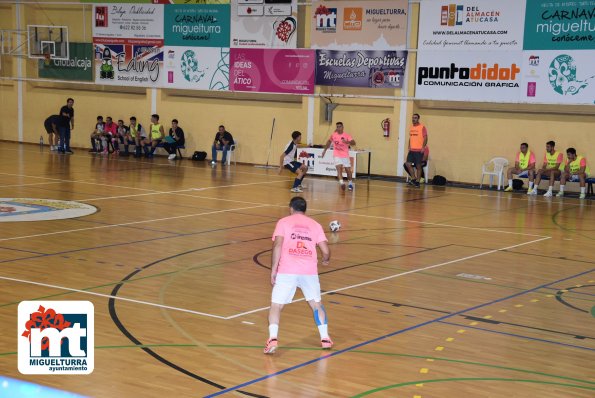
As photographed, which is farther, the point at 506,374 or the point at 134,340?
the point at 134,340

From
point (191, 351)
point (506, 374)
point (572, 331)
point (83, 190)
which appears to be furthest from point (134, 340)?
point (83, 190)

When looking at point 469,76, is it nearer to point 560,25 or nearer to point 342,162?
point 560,25

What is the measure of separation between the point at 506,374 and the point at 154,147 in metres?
26.5

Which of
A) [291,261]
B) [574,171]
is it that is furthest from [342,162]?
[291,261]

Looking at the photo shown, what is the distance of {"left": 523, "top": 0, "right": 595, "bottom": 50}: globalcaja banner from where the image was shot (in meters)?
26.1

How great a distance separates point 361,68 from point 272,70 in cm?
362

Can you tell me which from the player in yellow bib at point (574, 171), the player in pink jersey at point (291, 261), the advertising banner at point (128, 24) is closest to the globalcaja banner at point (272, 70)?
the advertising banner at point (128, 24)

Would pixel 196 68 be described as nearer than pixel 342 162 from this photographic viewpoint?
No

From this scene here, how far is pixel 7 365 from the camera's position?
871cm

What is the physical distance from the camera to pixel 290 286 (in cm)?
935

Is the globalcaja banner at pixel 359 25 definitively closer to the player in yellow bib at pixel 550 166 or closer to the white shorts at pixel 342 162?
the white shorts at pixel 342 162

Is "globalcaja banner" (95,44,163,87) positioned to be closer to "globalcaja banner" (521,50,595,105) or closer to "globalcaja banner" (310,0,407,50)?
"globalcaja banner" (310,0,407,50)

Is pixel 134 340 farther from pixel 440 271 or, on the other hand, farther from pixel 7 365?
pixel 440 271

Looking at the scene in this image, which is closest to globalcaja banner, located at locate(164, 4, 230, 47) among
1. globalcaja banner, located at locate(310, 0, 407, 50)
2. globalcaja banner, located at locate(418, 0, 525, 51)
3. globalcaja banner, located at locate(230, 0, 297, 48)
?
globalcaja banner, located at locate(230, 0, 297, 48)
